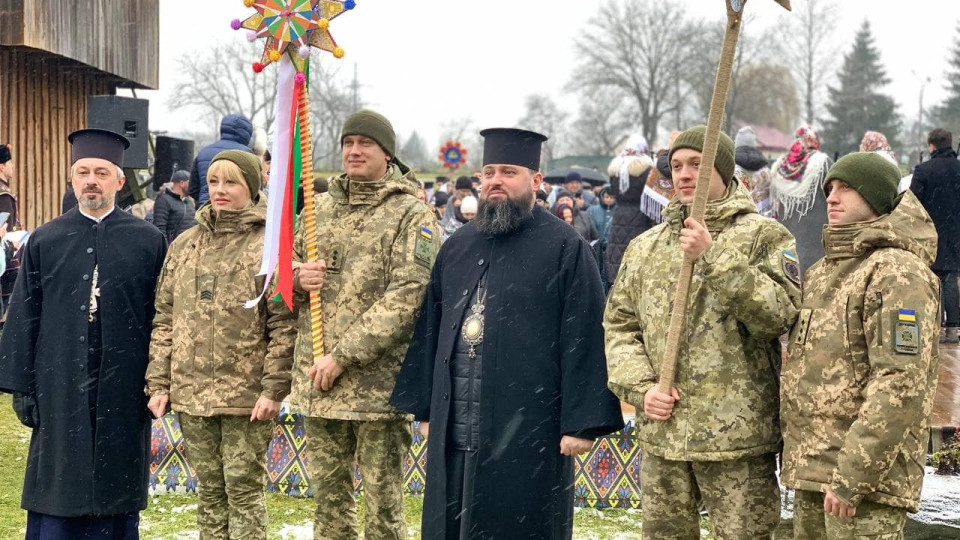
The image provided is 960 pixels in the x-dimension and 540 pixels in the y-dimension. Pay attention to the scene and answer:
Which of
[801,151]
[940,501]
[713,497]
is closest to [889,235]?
[713,497]

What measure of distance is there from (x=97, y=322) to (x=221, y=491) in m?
1.01

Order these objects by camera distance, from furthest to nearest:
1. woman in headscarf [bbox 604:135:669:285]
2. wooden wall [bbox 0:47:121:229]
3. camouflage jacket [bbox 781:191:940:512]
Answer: wooden wall [bbox 0:47:121:229] → woman in headscarf [bbox 604:135:669:285] → camouflage jacket [bbox 781:191:940:512]

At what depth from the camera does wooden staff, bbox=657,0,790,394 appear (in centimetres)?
396

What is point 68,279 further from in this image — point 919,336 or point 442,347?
point 919,336

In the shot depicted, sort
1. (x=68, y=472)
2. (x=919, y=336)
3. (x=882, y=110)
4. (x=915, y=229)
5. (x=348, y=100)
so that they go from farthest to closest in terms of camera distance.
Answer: (x=882, y=110), (x=348, y=100), (x=68, y=472), (x=915, y=229), (x=919, y=336)

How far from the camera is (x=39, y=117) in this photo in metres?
15.7

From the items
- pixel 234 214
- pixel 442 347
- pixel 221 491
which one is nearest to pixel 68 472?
pixel 221 491

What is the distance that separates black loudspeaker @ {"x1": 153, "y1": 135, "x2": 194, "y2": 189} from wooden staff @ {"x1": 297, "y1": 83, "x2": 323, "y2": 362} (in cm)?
490

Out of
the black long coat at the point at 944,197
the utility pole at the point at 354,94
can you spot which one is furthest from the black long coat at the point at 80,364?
the utility pole at the point at 354,94

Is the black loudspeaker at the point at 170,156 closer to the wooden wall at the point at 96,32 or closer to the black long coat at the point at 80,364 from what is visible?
the black long coat at the point at 80,364

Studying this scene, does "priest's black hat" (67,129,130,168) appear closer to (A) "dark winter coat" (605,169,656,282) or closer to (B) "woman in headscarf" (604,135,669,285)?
(B) "woman in headscarf" (604,135,669,285)

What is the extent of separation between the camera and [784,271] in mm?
4203

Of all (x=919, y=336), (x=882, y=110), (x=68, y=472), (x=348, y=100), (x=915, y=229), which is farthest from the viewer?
(x=882, y=110)

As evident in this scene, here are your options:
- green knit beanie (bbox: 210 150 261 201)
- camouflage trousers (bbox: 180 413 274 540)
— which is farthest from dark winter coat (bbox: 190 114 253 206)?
camouflage trousers (bbox: 180 413 274 540)
